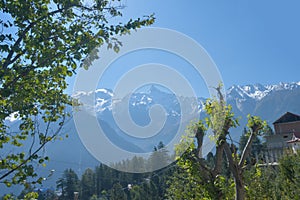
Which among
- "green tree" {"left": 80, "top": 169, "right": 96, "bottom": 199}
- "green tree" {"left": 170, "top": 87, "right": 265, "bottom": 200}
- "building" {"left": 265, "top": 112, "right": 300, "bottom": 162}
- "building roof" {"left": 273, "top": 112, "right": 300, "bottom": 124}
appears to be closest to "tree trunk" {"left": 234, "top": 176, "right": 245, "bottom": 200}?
"green tree" {"left": 170, "top": 87, "right": 265, "bottom": 200}

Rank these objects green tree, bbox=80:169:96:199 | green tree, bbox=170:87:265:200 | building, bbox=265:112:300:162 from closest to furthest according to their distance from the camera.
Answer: green tree, bbox=170:87:265:200 < building, bbox=265:112:300:162 < green tree, bbox=80:169:96:199

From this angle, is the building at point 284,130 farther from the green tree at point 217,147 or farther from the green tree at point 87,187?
the green tree at point 87,187

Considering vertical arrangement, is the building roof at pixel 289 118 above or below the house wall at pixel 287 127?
above

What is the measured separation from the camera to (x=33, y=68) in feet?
10.2

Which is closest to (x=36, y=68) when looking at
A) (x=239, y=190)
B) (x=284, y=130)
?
(x=239, y=190)

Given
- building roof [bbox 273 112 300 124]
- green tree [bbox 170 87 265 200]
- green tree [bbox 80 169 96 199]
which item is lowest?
green tree [bbox 170 87 265 200]

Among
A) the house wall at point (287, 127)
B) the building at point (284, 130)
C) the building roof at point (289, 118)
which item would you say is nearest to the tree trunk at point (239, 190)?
the building at point (284, 130)

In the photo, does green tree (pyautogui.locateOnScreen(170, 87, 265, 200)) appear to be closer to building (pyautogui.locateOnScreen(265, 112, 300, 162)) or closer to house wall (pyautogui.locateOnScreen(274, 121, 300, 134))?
building (pyautogui.locateOnScreen(265, 112, 300, 162))

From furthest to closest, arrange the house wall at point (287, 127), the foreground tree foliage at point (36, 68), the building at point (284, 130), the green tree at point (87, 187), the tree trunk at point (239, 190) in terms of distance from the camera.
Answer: the green tree at point (87, 187) → the house wall at point (287, 127) → the building at point (284, 130) → the tree trunk at point (239, 190) → the foreground tree foliage at point (36, 68)

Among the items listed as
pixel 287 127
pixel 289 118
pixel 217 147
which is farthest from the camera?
pixel 289 118

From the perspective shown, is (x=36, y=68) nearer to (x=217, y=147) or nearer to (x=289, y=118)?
(x=217, y=147)

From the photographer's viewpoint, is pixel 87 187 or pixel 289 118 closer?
pixel 289 118

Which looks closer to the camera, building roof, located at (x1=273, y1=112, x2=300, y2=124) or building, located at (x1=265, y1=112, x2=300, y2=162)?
building, located at (x1=265, y1=112, x2=300, y2=162)

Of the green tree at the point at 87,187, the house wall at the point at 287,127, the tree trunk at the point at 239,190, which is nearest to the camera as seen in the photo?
the tree trunk at the point at 239,190
